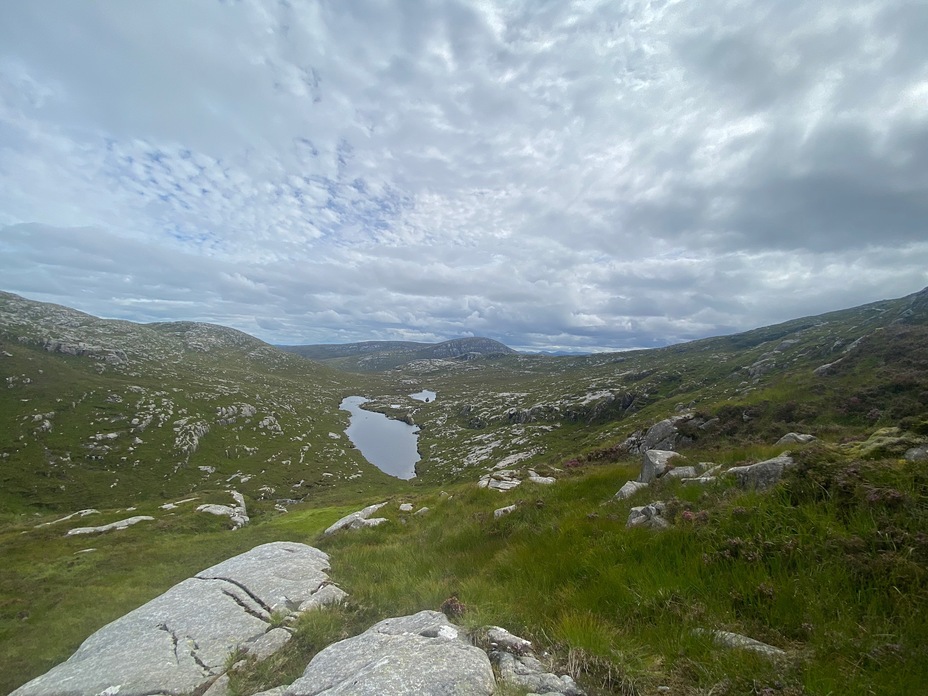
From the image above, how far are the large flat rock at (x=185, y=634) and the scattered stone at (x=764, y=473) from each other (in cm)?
1043

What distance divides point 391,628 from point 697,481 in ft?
25.4

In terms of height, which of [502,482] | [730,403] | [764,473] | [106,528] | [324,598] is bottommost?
[106,528]

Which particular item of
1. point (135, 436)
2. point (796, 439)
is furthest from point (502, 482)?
point (135, 436)

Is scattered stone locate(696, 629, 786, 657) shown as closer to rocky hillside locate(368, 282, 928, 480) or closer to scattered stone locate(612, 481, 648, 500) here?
scattered stone locate(612, 481, 648, 500)

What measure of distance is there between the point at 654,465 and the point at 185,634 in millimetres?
12595

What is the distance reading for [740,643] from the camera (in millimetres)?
4539

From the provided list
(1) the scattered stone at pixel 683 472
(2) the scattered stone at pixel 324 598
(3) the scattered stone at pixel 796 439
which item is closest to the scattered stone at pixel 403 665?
(2) the scattered stone at pixel 324 598

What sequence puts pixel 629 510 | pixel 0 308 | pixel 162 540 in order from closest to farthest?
1. pixel 629 510
2. pixel 162 540
3. pixel 0 308

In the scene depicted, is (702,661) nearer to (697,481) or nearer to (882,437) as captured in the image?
(697,481)

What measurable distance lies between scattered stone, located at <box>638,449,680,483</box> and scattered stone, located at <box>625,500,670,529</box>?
2870 millimetres

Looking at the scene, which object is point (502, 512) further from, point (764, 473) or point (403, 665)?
point (403, 665)

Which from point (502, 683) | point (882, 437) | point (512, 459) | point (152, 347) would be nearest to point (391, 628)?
point (502, 683)

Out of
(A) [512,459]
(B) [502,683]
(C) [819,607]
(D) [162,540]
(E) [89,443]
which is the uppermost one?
(C) [819,607]

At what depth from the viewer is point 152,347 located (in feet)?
651
